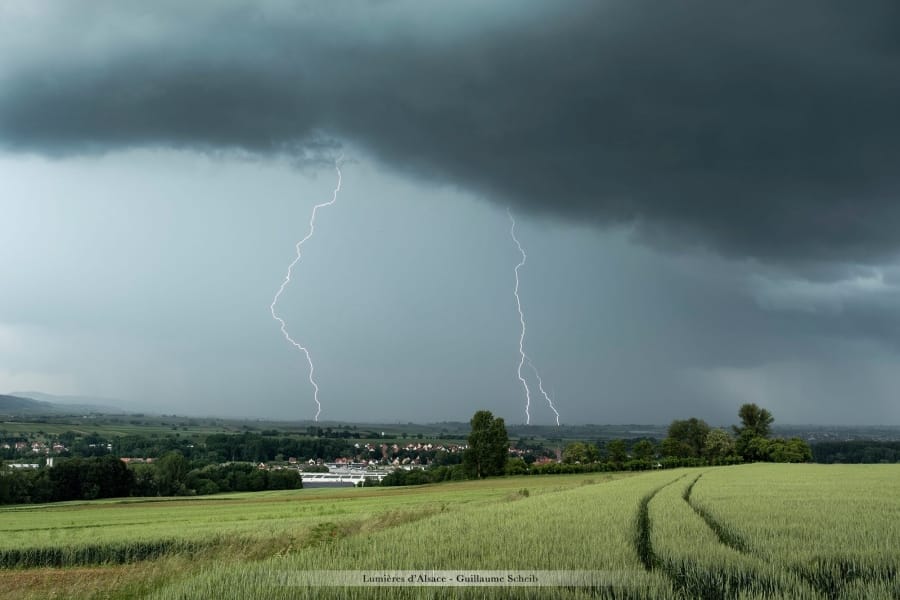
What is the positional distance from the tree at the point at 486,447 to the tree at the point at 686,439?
4200 centimetres

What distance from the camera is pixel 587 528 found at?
13.5 m

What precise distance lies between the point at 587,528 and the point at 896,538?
6.43 meters

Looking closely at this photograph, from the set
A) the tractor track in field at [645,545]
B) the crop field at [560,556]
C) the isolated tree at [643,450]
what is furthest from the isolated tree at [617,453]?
the tractor track in field at [645,545]

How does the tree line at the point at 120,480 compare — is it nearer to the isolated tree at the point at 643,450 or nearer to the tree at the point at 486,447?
the tree at the point at 486,447

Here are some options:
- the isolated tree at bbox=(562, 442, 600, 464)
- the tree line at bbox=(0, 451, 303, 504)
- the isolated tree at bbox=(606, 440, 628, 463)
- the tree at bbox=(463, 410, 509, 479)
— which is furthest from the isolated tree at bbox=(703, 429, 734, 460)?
the tree line at bbox=(0, 451, 303, 504)

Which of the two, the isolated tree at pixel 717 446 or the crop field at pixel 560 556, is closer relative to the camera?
the crop field at pixel 560 556

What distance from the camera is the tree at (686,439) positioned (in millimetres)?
110250

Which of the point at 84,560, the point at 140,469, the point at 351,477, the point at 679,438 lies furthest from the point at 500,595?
the point at 351,477

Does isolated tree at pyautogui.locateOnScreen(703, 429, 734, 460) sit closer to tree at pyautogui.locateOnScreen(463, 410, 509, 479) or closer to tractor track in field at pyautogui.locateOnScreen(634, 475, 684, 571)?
tree at pyautogui.locateOnScreen(463, 410, 509, 479)

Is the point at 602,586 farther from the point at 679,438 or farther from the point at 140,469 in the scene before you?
the point at 679,438

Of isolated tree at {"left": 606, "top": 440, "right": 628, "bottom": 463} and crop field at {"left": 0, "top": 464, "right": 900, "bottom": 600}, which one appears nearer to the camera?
crop field at {"left": 0, "top": 464, "right": 900, "bottom": 600}

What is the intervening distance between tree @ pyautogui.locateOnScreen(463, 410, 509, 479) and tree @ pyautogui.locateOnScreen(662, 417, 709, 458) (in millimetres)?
42003

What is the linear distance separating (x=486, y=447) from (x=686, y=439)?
49976 millimetres

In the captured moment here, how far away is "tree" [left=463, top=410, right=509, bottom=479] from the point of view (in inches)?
3452
